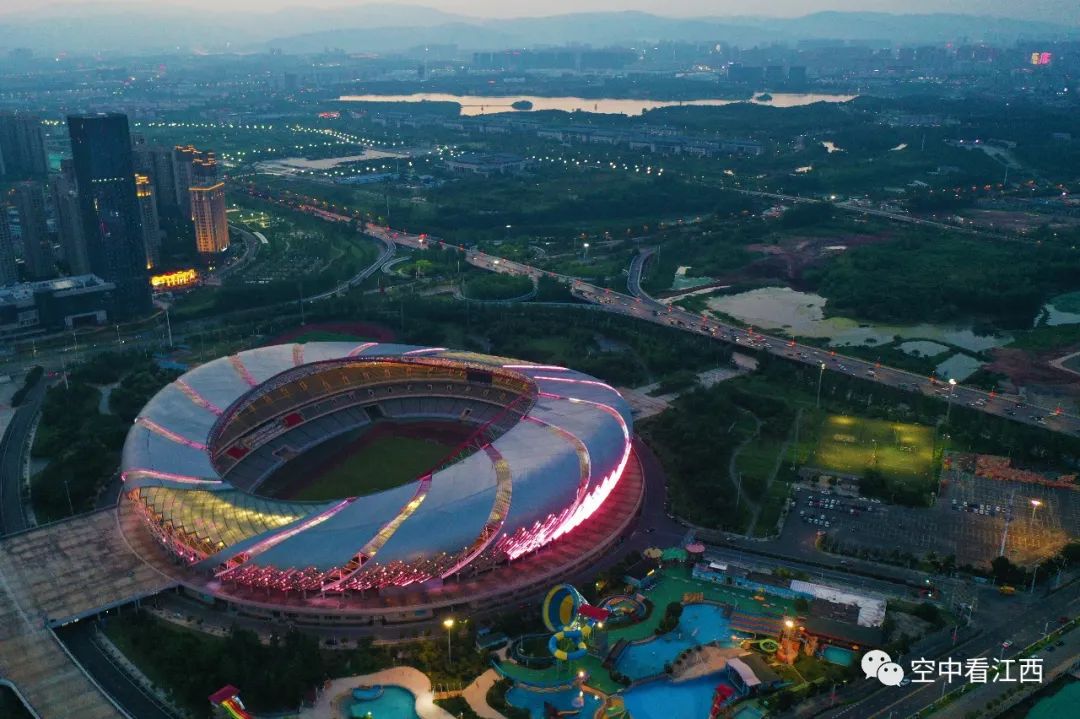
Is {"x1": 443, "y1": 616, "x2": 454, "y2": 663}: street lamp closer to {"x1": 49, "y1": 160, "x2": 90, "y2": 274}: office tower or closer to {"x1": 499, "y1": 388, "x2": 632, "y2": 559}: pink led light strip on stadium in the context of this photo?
{"x1": 499, "y1": 388, "x2": 632, "y2": 559}: pink led light strip on stadium

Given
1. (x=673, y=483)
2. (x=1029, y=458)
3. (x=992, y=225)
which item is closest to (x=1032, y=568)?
(x=1029, y=458)

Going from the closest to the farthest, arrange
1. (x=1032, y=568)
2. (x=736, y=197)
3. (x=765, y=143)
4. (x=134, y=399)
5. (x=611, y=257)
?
1. (x=1032, y=568)
2. (x=134, y=399)
3. (x=611, y=257)
4. (x=736, y=197)
5. (x=765, y=143)

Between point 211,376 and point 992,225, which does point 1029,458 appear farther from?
point 992,225

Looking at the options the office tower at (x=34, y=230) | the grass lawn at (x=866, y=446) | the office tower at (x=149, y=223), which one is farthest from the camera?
the office tower at (x=149, y=223)

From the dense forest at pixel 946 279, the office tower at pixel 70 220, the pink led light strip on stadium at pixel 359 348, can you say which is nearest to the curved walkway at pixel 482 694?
the pink led light strip on stadium at pixel 359 348

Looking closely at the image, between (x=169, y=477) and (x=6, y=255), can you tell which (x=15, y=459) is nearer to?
(x=169, y=477)

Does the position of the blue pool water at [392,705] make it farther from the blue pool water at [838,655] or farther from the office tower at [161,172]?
the office tower at [161,172]
